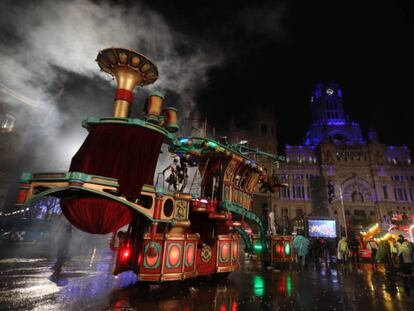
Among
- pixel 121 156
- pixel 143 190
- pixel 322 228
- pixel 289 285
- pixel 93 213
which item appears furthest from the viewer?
pixel 322 228

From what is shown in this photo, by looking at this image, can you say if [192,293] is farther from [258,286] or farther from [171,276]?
[258,286]

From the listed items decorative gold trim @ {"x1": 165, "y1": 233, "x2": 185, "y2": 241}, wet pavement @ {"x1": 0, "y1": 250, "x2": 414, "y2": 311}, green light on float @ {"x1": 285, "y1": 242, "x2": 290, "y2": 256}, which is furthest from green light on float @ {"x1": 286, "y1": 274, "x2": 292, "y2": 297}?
green light on float @ {"x1": 285, "y1": 242, "x2": 290, "y2": 256}

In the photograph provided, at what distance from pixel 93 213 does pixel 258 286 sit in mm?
7524

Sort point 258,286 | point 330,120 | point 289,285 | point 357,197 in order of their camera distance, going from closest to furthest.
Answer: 1. point 258,286
2. point 289,285
3. point 357,197
4. point 330,120

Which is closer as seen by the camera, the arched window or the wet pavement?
the wet pavement

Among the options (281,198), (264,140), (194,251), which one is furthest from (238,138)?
(194,251)

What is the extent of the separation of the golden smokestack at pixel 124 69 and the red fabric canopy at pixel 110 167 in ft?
4.54

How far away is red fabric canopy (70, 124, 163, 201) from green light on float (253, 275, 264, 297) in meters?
5.96

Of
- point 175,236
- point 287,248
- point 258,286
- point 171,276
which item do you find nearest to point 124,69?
point 175,236

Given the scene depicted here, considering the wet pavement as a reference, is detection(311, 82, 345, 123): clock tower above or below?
above

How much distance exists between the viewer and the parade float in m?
7.06

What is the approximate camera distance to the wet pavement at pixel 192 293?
22.0 feet

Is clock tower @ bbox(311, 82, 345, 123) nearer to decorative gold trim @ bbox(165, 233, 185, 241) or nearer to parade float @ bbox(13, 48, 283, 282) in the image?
parade float @ bbox(13, 48, 283, 282)

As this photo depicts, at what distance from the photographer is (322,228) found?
33.7m
